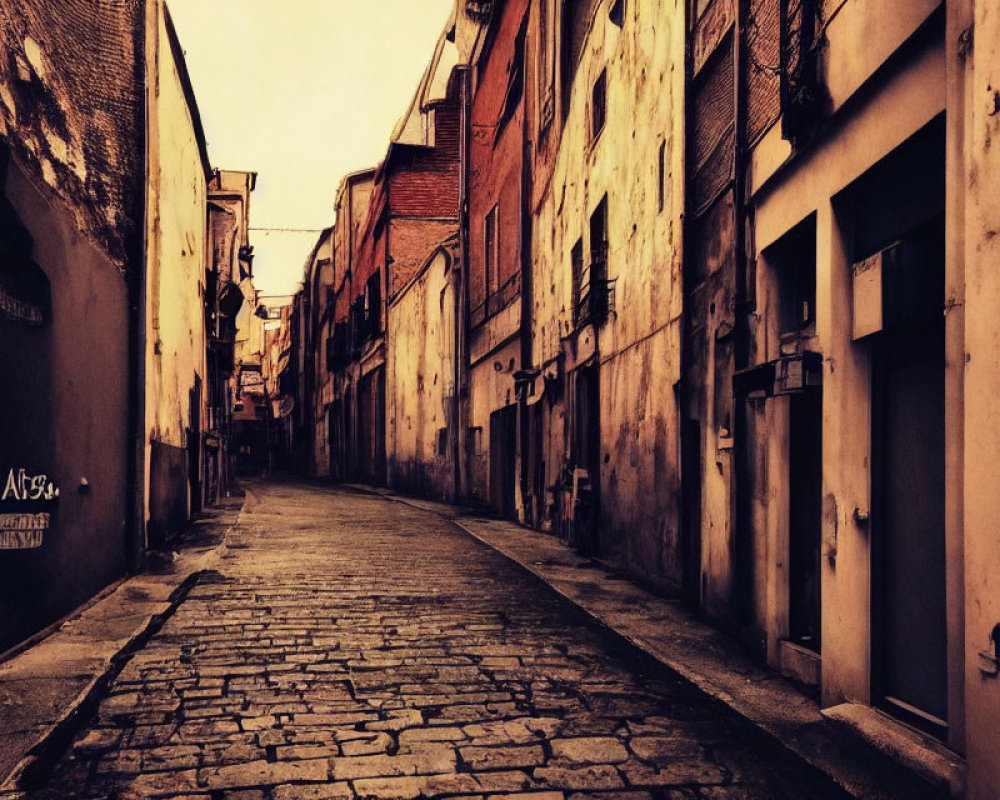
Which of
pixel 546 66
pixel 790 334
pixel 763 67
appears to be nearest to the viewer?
pixel 790 334

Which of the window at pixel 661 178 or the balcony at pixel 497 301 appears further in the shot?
the balcony at pixel 497 301

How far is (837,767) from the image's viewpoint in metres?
4.21

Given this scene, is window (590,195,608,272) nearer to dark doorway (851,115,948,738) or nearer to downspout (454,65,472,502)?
dark doorway (851,115,948,738)

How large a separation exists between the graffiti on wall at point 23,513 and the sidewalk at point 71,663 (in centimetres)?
66

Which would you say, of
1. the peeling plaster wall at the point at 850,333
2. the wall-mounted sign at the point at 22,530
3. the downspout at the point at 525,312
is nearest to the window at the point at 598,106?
the downspout at the point at 525,312

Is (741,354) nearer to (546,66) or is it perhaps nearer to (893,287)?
(893,287)

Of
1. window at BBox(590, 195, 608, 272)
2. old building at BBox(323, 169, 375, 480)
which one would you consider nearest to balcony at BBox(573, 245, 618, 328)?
window at BBox(590, 195, 608, 272)

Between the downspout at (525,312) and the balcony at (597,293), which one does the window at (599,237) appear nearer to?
the balcony at (597,293)

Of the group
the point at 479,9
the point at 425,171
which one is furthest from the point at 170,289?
the point at 425,171

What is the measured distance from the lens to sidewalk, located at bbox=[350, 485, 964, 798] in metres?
4.06

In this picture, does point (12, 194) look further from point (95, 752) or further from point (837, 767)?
point (837, 767)

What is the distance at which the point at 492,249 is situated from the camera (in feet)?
66.8

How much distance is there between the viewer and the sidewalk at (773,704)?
4.06 metres

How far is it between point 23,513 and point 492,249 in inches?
588
